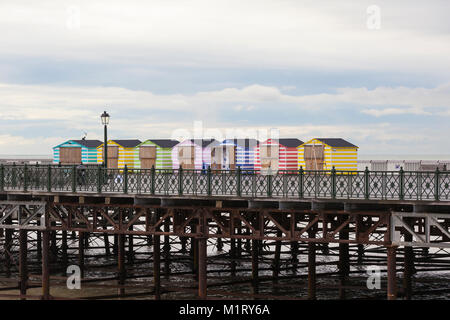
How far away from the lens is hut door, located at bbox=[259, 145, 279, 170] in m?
55.2

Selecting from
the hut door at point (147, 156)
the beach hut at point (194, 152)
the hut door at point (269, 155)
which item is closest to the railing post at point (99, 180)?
the beach hut at point (194, 152)

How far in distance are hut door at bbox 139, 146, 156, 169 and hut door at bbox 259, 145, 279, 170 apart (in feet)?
39.5

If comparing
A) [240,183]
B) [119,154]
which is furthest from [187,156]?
[240,183]

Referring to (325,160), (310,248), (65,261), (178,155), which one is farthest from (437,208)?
(178,155)

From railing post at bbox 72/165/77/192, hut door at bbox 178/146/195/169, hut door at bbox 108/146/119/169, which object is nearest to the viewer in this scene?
railing post at bbox 72/165/77/192

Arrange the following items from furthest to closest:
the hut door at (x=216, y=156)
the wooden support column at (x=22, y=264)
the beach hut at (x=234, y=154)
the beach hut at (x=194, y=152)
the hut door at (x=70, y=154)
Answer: the hut door at (x=70, y=154) → the beach hut at (x=194, y=152) → the hut door at (x=216, y=156) → the beach hut at (x=234, y=154) → the wooden support column at (x=22, y=264)

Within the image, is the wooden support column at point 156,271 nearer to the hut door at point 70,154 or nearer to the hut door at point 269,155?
the hut door at point 269,155

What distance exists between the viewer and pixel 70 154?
67.3 metres

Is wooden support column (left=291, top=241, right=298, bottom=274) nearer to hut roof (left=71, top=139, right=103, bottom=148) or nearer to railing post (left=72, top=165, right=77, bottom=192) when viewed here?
railing post (left=72, top=165, right=77, bottom=192)

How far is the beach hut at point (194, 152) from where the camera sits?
5262 cm

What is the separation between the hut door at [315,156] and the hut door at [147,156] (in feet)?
50.4

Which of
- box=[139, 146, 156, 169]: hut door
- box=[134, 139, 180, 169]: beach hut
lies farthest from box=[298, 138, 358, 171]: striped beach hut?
box=[139, 146, 156, 169]: hut door

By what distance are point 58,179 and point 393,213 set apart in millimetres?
14205
